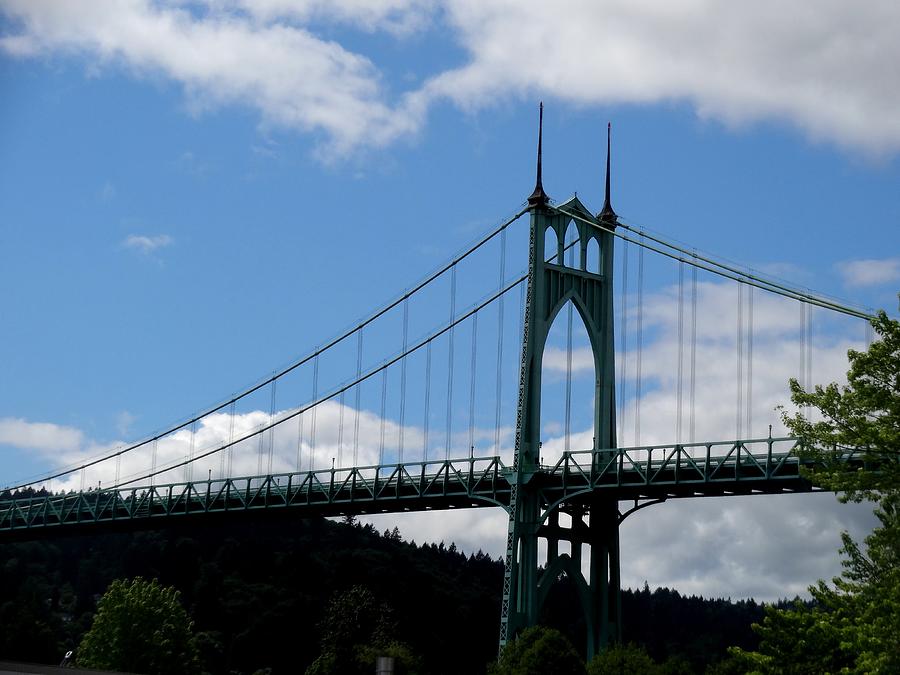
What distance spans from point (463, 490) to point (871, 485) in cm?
5326

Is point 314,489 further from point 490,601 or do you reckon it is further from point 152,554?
point 152,554

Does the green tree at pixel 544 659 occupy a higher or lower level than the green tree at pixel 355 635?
lower

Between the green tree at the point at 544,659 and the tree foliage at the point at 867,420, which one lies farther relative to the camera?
the green tree at the point at 544,659

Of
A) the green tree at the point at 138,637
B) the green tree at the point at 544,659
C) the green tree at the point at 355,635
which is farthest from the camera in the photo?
the green tree at the point at 355,635

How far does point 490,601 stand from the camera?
162750 millimetres

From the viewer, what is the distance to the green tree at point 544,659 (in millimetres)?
74875

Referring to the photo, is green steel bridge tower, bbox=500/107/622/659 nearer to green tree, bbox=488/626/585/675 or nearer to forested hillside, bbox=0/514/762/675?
green tree, bbox=488/626/585/675

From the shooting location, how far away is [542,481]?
86.8m

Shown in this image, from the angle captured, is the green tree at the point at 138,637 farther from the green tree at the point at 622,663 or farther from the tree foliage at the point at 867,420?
the tree foliage at the point at 867,420

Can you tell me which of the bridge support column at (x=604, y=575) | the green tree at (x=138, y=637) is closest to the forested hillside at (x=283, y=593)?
the green tree at (x=138, y=637)

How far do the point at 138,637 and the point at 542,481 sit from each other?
126 feet

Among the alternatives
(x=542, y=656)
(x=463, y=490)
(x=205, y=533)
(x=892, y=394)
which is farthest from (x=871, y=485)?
(x=205, y=533)

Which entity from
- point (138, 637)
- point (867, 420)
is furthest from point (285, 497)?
point (867, 420)

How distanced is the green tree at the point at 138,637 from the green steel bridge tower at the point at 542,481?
3407 centimetres
